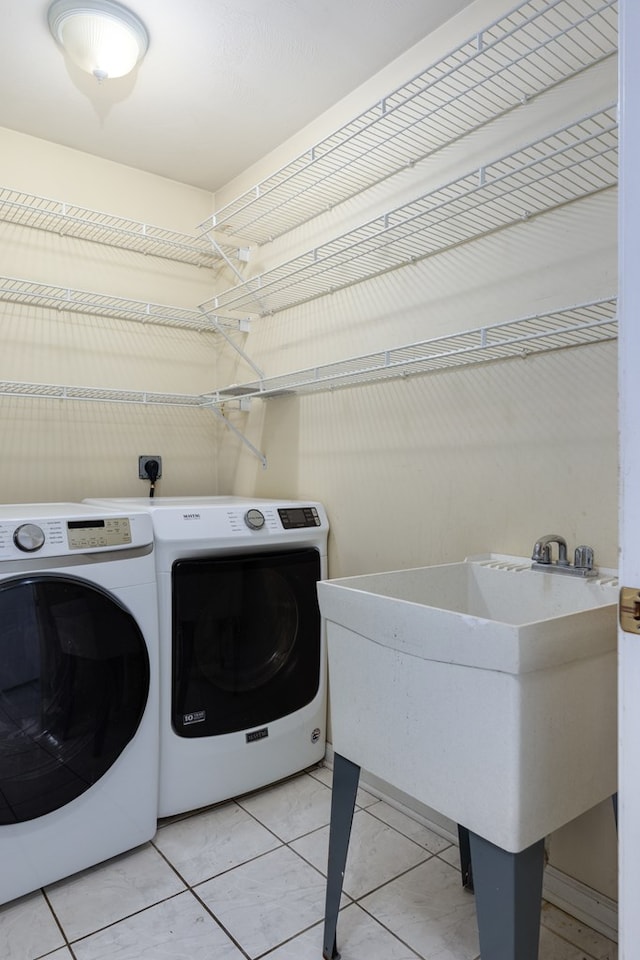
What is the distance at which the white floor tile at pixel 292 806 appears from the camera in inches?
70.6

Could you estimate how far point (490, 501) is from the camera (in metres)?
1.63

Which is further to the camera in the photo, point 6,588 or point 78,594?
point 78,594

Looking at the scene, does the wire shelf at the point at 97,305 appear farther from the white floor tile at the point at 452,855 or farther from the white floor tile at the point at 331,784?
the white floor tile at the point at 452,855

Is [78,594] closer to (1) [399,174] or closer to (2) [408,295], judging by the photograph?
(2) [408,295]

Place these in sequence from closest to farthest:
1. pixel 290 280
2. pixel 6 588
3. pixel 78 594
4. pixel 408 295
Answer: pixel 6 588 → pixel 78 594 → pixel 408 295 → pixel 290 280

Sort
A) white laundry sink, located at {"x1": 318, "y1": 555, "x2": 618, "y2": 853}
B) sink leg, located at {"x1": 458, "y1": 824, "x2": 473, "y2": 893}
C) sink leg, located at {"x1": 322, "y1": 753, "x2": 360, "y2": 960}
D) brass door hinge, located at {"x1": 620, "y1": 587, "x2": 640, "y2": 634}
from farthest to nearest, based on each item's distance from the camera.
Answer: sink leg, located at {"x1": 458, "y1": 824, "x2": 473, "y2": 893} → sink leg, located at {"x1": 322, "y1": 753, "x2": 360, "y2": 960} → white laundry sink, located at {"x1": 318, "y1": 555, "x2": 618, "y2": 853} → brass door hinge, located at {"x1": 620, "y1": 587, "x2": 640, "y2": 634}

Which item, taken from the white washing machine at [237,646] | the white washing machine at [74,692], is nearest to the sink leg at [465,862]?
the white washing machine at [237,646]

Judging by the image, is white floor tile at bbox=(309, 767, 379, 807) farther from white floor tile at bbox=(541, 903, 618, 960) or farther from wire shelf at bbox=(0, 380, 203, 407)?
wire shelf at bbox=(0, 380, 203, 407)

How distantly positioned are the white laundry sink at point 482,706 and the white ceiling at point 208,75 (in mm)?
1618

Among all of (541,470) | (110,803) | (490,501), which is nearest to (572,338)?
(541,470)

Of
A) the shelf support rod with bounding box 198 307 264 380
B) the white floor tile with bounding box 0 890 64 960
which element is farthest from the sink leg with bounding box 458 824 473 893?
the shelf support rod with bounding box 198 307 264 380

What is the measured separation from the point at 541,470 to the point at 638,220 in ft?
2.76

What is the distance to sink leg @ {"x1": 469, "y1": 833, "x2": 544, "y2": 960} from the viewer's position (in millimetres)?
946

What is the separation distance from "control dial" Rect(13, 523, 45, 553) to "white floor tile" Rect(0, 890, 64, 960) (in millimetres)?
879
